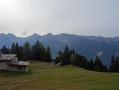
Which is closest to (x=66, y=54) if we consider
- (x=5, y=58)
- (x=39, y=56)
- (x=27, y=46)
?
(x=39, y=56)

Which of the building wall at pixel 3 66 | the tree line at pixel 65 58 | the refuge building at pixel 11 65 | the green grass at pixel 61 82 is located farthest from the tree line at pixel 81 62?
the green grass at pixel 61 82

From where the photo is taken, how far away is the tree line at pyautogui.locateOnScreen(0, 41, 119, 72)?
8056 cm

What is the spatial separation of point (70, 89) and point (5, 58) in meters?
32.7

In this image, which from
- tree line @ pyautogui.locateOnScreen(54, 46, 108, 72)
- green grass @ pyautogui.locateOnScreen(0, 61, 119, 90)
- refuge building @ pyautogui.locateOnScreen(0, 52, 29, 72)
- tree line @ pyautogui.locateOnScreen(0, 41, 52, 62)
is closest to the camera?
green grass @ pyautogui.locateOnScreen(0, 61, 119, 90)

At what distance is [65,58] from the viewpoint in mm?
88250

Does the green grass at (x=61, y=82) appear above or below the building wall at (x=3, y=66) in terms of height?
below

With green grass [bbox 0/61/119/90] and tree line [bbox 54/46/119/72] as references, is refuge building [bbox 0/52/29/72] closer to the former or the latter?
green grass [bbox 0/61/119/90]

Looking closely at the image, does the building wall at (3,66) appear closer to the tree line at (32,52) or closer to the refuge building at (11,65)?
the refuge building at (11,65)

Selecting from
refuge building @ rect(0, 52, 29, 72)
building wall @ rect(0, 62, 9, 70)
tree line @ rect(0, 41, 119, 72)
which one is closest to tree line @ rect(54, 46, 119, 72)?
tree line @ rect(0, 41, 119, 72)

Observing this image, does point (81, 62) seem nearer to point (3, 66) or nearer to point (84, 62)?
point (84, 62)

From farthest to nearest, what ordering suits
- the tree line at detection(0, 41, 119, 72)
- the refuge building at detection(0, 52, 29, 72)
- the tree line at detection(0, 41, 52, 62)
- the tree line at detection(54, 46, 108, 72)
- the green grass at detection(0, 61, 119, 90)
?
the tree line at detection(0, 41, 52, 62), the tree line at detection(54, 46, 108, 72), the tree line at detection(0, 41, 119, 72), the refuge building at detection(0, 52, 29, 72), the green grass at detection(0, 61, 119, 90)

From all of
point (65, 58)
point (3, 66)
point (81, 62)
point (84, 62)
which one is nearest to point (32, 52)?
point (65, 58)

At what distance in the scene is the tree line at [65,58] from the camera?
80.6m

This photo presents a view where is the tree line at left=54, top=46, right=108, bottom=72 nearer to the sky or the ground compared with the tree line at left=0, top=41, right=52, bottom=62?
nearer to the ground
